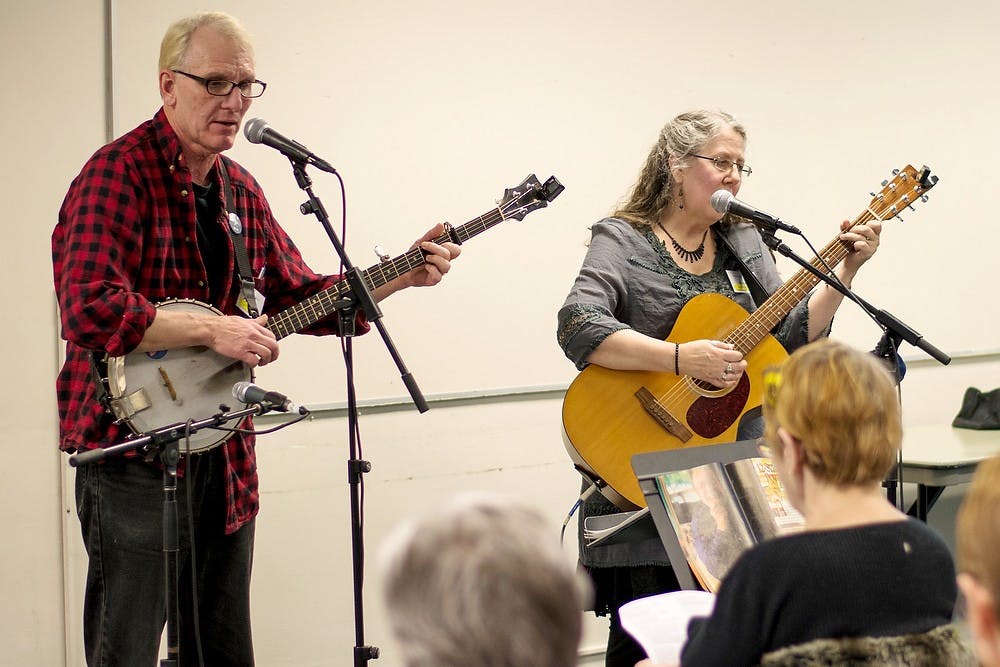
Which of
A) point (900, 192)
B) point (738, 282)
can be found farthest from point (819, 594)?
point (900, 192)

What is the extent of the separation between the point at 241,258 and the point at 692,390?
3.80 ft

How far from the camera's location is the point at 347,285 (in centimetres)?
243

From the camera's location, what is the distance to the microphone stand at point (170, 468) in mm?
2000

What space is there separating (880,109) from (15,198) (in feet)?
10.5

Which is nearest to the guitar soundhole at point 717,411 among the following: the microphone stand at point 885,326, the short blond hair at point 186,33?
the microphone stand at point 885,326

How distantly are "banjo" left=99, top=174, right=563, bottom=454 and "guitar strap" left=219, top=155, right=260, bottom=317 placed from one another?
0.07 meters

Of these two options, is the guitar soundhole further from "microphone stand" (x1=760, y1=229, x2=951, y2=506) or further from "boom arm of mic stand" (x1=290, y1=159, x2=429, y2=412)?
"boom arm of mic stand" (x1=290, y1=159, x2=429, y2=412)

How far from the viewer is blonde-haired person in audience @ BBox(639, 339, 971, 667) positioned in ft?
4.52

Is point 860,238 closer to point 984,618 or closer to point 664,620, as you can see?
point 664,620

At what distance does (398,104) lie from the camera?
11.2ft

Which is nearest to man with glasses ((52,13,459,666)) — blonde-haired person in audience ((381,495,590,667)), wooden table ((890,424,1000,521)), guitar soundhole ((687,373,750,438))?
guitar soundhole ((687,373,750,438))


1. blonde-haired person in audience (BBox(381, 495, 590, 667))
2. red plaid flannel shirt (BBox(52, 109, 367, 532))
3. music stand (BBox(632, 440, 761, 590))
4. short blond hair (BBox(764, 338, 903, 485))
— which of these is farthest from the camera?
red plaid flannel shirt (BBox(52, 109, 367, 532))

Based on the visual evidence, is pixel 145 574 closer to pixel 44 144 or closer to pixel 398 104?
pixel 44 144

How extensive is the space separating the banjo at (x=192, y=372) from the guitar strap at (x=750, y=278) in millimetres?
559
